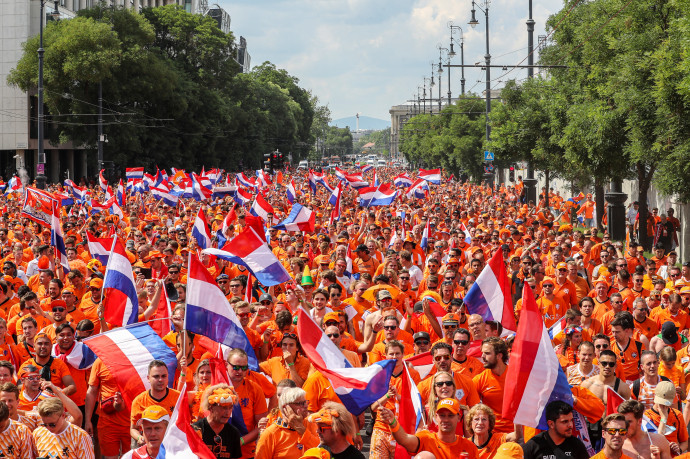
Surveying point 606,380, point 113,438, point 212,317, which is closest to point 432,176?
point 212,317

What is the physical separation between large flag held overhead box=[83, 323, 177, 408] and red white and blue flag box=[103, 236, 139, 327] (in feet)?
7.57

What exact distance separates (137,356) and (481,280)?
3901 millimetres

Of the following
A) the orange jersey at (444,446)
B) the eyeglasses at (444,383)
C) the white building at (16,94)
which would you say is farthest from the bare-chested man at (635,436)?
the white building at (16,94)

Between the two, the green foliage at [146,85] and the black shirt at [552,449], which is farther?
the green foliage at [146,85]

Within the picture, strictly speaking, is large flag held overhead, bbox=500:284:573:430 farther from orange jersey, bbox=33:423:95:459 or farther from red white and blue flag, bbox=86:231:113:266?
red white and blue flag, bbox=86:231:113:266

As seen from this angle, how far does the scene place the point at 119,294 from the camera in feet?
34.4

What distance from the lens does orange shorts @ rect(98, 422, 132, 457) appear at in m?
7.97

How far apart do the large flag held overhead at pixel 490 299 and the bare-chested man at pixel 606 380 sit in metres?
2.18

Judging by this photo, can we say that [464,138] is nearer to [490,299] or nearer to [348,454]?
[490,299]

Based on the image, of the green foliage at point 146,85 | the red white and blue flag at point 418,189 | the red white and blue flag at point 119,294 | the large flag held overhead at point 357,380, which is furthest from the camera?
the green foliage at point 146,85

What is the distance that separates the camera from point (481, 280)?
10211mm

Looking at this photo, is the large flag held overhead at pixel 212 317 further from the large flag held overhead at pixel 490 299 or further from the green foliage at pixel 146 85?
the green foliage at pixel 146 85

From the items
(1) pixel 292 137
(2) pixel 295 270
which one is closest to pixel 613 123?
(2) pixel 295 270

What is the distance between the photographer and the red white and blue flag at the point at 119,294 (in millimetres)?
10375
